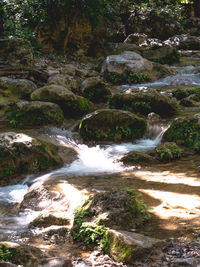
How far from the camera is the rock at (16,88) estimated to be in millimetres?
10820

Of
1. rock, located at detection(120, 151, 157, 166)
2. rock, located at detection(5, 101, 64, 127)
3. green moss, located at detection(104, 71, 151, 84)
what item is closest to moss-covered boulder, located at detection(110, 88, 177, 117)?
→ rock, located at detection(5, 101, 64, 127)

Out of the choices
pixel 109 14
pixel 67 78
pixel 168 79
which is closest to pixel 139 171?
pixel 67 78

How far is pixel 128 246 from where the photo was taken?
283 cm

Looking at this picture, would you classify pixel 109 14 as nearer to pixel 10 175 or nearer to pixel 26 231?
pixel 10 175

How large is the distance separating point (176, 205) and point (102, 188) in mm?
1282

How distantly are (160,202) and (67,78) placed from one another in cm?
860

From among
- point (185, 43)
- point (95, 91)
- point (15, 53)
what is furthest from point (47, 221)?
point (185, 43)

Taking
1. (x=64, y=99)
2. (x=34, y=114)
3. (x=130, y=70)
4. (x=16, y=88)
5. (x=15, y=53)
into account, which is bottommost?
(x=34, y=114)

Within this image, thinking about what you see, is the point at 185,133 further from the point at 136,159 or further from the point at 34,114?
the point at 34,114

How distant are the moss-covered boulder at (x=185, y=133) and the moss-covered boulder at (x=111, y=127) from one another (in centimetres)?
88

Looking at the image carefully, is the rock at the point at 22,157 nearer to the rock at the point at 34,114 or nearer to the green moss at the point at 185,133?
the rock at the point at 34,114

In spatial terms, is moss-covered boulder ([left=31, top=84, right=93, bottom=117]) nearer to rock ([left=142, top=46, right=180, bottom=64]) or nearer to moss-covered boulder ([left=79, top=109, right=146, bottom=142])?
moss-covered boulder ([left=79, top=109, right=146, bottom=142])

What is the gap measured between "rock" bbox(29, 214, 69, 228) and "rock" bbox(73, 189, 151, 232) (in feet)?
0.89

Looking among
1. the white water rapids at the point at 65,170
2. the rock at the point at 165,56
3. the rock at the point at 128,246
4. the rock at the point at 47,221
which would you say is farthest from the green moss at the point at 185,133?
the rock at the point at 165,56
